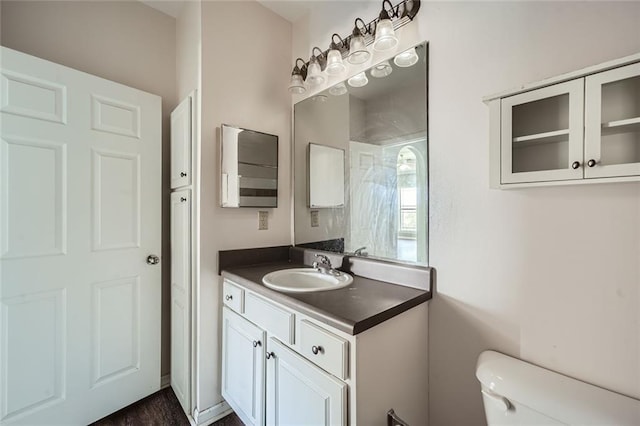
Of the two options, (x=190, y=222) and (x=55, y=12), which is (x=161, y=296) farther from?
(x=55, y=12)

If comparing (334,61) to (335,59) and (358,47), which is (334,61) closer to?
(335,59)

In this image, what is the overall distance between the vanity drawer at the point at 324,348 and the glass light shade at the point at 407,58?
48.6 inches

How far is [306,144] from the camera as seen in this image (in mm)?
1823

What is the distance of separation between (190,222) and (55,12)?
4.52ft

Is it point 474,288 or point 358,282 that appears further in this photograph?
point 358,282

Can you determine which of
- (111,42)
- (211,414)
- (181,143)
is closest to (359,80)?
(181,143)

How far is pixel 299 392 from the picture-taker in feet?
3.38

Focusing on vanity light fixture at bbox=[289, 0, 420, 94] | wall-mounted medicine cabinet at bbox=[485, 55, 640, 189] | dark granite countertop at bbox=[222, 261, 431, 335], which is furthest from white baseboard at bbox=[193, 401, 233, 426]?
vanity light fixture at bbox=[289, 0, 420, 94]

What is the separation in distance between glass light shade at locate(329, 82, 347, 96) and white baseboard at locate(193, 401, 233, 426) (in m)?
1.94

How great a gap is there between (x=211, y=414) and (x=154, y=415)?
1.24ft

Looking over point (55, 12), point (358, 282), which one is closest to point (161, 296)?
point (358, 282)

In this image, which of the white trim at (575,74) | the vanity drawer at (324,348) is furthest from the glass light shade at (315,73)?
the vanity drawer at (324,348)

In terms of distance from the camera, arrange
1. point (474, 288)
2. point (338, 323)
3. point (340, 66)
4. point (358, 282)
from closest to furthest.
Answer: point (338, 323) → point (474, 288) → point (358, 282) → point (340, 66)

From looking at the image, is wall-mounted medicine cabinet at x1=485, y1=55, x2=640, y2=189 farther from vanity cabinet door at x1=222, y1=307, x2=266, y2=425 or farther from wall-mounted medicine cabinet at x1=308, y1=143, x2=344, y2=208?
vanity cabinet door at x1=222, y1=307, x2=266, y2=425
